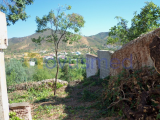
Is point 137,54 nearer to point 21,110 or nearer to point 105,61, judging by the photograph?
point 105,61

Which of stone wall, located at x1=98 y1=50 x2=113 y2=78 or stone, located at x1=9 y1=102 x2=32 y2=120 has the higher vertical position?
stone wall, located at x1=98 y1=50 x2=113 y2=78

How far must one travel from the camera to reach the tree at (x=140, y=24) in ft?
31.2

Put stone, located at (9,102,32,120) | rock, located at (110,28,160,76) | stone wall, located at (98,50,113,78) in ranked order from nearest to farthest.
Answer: stone, located at (9,102,32,120) < rock, located at (110,28,160,76) < stone wall, located at (98,50,113,78)

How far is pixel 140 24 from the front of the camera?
991 centimetres

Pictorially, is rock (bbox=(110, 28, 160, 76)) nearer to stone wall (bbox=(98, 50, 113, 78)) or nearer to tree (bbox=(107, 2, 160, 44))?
stone wall (bbox=(98, 50, 113, 78))

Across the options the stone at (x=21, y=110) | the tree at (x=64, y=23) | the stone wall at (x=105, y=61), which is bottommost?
the stone at (x=21, y=110)

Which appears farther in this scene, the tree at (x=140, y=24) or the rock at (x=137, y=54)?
the tree at (x=140, y=24)

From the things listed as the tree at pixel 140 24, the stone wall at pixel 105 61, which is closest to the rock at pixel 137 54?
the stone wall at pixel 105 61

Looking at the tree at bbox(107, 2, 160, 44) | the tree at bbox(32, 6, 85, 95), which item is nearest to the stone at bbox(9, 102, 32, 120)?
the tree at bbox(32, 6, 85, 95)

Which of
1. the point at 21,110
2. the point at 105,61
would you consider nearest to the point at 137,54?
the point at 105,61

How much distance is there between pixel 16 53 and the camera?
105 feet

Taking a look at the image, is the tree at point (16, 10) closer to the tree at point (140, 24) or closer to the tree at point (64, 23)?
the tree at point (64, 23)

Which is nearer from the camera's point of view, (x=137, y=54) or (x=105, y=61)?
(x=137, y=54)

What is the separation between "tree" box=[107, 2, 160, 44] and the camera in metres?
9.51
